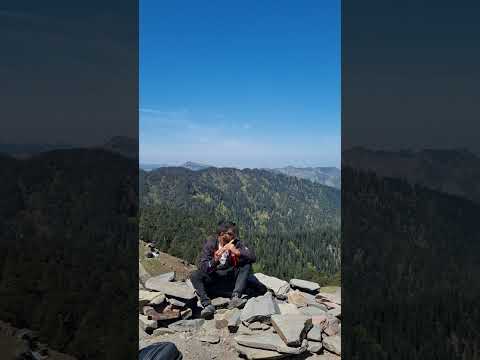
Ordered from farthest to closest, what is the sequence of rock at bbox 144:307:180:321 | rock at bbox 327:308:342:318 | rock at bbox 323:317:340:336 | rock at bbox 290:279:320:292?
rock at bbox 290:279:320:292 < rock at bbox 327:308:342:318 < rock at bbox 144:307:180:321 < rock at bbox 323:317:340:336

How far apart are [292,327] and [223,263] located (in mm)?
2096

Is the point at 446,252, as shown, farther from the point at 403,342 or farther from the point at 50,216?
the point at 50,216

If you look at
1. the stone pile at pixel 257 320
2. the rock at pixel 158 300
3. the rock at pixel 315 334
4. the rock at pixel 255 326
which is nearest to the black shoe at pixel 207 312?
the stone pile at pixel 257 320

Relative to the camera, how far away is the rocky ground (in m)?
5.32

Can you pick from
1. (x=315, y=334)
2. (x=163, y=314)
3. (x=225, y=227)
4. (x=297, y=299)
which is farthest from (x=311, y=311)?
(x=163, y=314)

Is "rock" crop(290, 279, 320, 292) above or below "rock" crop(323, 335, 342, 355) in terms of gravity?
above

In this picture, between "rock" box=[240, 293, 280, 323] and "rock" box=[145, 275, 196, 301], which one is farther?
"rock" box=[145, 275, 196, 301]

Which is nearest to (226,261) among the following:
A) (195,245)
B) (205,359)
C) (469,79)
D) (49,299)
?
(205,359)

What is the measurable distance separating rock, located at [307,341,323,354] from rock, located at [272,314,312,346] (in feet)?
0.50

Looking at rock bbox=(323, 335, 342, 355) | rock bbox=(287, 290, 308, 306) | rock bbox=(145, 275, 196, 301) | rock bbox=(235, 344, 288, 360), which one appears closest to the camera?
rock bbox=(235, 344, 288, 360)

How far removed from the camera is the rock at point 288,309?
6414 millimetres

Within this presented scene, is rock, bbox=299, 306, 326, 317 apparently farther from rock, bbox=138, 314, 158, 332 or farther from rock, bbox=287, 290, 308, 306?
rock, bbox=138, 314, 158, 332

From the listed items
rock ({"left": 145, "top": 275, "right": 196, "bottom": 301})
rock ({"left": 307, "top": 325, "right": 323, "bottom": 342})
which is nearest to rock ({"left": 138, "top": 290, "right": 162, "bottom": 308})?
rock ({"left": 145, "top": 275, "right": 196, "bottom": 301})

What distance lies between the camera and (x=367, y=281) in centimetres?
342
